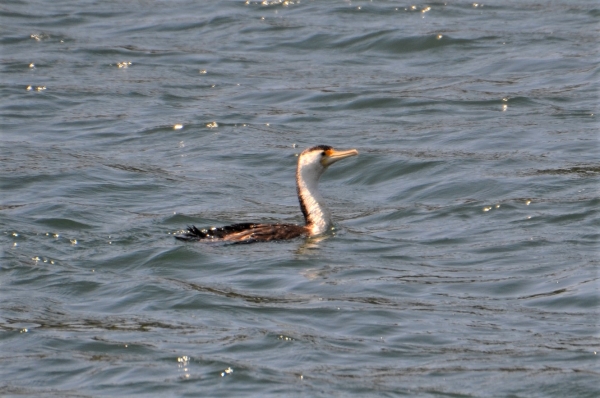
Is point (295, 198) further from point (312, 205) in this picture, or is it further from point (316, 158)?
point (312, 205)

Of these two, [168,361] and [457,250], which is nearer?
[168,361]

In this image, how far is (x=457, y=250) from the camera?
11836 millimetres

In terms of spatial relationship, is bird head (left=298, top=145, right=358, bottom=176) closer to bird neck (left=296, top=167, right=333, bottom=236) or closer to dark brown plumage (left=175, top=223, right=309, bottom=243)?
bird neck (left=296, top=167, right=333, bottom=236)

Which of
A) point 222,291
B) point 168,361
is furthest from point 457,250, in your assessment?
point 168,361

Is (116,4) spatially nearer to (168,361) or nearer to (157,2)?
(157,2)

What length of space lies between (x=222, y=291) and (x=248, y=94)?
825cm

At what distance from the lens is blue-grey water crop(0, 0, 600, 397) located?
885 cm

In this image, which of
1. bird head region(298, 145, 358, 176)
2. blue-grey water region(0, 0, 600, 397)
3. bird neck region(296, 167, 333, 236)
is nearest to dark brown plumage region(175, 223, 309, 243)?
blue-grey water region(0, 0, 600, 397)

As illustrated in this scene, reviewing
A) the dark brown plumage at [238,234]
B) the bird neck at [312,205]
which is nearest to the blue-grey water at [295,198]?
the dark brown plumage at [238,234]

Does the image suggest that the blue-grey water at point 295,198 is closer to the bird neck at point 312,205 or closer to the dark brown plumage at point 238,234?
the dark brown plumage at point 238,234

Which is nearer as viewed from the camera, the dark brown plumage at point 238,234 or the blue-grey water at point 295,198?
the blue-grey water at point 295,198

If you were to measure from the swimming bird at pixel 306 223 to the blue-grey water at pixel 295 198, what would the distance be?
13cm

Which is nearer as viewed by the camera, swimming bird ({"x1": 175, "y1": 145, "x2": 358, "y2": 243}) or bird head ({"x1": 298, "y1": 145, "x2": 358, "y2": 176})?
swimming bird ({"x1": 175, "y1": 145, "x2": 358, "y2": 243})

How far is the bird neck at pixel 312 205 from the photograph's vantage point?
12.6 metres
